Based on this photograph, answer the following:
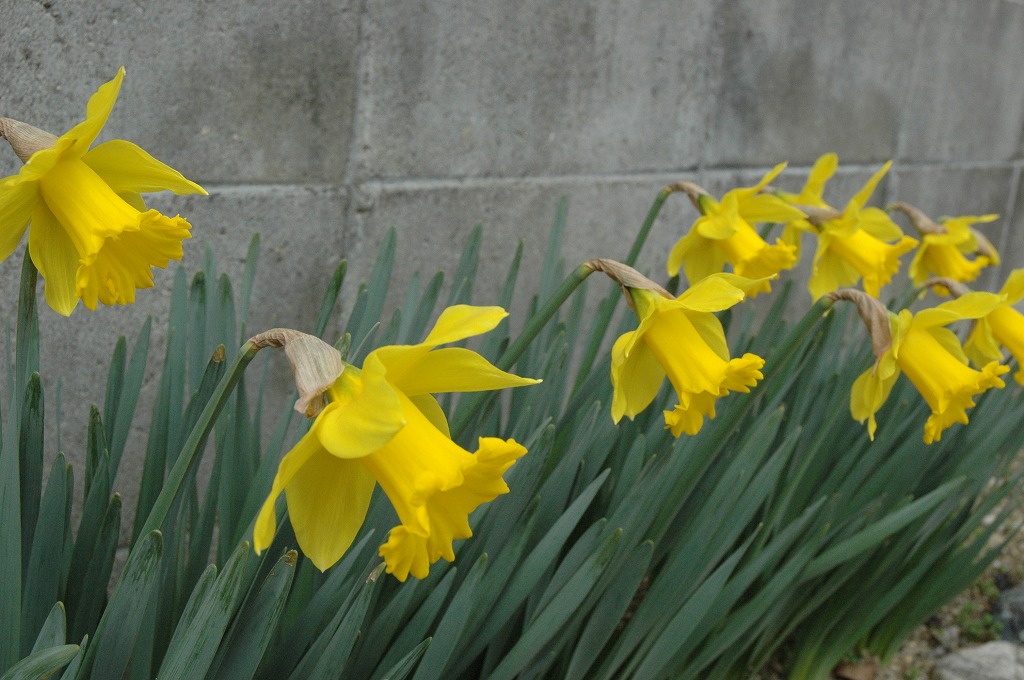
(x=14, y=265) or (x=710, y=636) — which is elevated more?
(x=14, y=265)

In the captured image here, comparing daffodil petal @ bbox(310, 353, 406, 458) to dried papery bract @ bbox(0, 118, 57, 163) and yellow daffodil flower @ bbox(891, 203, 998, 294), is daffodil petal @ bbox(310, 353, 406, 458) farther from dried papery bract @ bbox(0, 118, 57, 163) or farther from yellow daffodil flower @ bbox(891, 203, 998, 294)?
yellow daffodil flower @ bbox(891, 203, 998, 294)

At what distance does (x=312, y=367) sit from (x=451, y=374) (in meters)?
0.12

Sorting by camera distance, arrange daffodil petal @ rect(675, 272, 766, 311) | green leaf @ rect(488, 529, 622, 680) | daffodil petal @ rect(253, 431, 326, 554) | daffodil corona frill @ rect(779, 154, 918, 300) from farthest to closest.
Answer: daffodil corona frill @ rect(779, 154, 918, 300) < green leaf @ rect(488, 529, 622, 680) < daffodil petal @ rect(675, 272, 766, 311) < daffodil petal @ rect(253, 431, 326, 554)

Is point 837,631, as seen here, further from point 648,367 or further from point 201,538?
point 201,538

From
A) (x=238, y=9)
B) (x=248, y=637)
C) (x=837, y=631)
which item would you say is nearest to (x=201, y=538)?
(x=248, y=637)

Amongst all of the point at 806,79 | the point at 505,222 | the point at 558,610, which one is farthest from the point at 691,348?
the point at 806,79

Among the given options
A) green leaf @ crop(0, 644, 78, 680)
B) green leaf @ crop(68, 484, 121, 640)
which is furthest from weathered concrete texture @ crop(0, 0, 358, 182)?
green leaf @ crop(0, 644, 78, 680)

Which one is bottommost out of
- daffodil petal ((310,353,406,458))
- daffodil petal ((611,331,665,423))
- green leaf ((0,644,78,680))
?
green leaf ((0,644,78,680))

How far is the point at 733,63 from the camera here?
261 centimetres

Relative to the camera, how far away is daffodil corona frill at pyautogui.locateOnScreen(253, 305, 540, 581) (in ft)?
2.22

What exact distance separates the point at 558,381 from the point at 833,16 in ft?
6.29

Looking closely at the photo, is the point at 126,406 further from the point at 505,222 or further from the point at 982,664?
the point at 982,664

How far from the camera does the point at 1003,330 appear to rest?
141 cm

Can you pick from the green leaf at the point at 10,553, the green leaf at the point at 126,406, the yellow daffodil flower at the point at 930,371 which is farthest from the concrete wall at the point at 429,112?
A: the yellow daffodil flower at the point at 930,371
